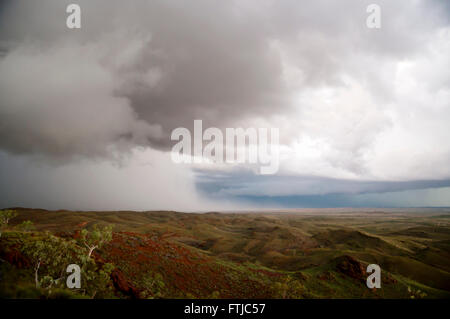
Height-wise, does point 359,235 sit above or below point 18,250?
below

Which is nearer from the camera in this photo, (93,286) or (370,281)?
(93,286)

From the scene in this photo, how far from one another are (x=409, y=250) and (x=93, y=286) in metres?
94.6

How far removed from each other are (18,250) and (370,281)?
46.7 meters

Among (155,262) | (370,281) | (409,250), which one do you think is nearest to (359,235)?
(409,250)

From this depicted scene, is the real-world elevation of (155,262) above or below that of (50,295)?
below

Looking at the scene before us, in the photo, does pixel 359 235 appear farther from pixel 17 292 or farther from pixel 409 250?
pixel 17 292
